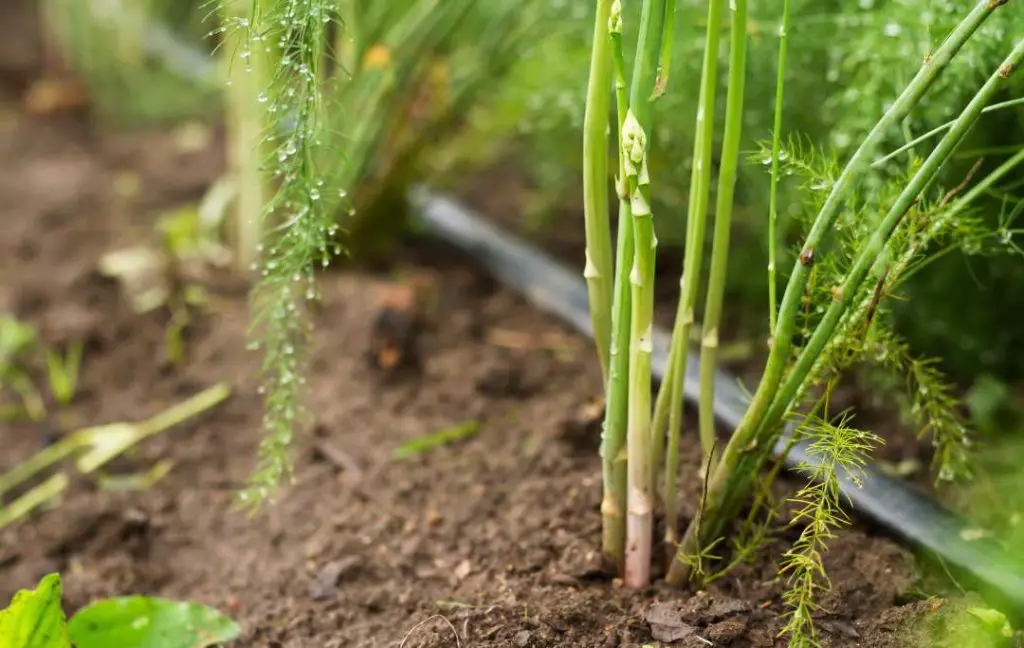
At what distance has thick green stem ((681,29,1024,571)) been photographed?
725 mm

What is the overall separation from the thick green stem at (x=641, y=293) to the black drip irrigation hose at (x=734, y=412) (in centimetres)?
12

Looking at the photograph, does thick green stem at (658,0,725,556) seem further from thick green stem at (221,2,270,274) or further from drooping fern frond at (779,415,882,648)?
thick green stem at (221,2,270,274)

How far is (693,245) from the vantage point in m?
0.87

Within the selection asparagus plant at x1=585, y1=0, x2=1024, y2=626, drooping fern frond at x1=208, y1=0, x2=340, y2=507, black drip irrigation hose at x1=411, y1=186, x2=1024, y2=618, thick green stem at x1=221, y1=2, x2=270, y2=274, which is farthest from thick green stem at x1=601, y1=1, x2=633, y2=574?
thick green stem at x1=221, y1=2, x2=270, y2=274

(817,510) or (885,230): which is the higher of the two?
(885,230)

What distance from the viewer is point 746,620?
87 centimetres

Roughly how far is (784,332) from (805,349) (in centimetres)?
2

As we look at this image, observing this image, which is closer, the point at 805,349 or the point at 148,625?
the point at 805,349

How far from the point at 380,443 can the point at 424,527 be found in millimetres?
227

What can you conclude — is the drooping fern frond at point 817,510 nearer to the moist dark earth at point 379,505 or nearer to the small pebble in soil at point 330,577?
the moist dark earth at point 379,505

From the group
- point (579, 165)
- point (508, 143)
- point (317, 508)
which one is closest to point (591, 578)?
point (317, 508)

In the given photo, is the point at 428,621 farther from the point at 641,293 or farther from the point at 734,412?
the point at 734,412

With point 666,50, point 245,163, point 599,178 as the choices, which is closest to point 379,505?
point 599,178

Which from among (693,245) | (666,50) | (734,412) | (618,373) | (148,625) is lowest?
(148,625)
